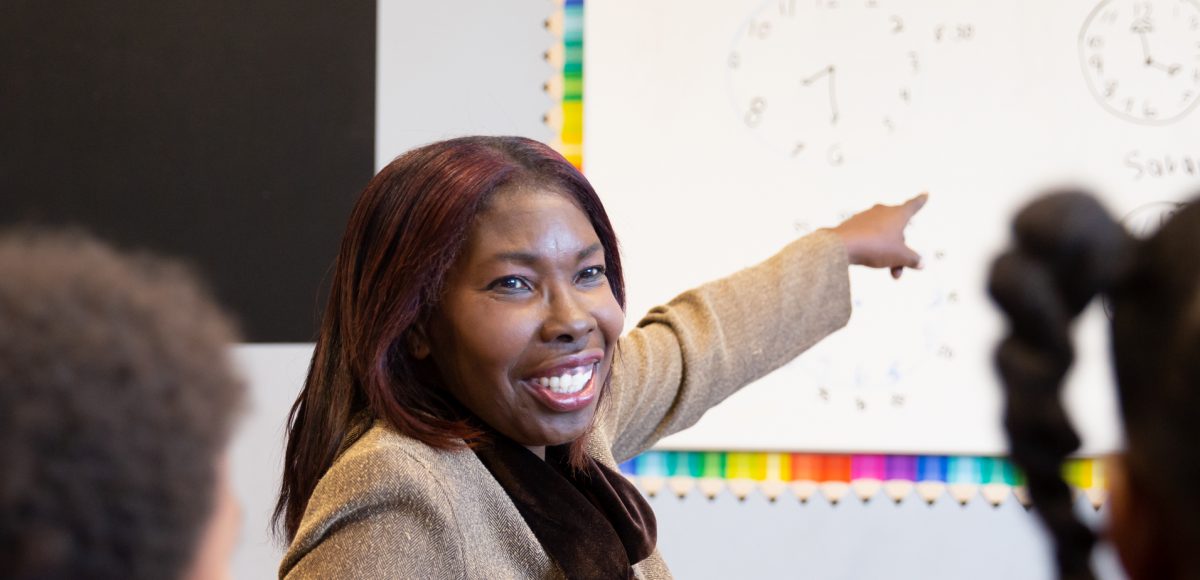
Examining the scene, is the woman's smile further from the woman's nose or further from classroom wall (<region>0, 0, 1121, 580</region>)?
classroom wall (<region>0, 0, 1121, 580</region>)

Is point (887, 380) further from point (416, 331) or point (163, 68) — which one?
point (163, 68)

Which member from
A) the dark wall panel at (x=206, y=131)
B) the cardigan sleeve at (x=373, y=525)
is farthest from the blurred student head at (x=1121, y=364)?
the dark wall panel at (x=206, y=131)

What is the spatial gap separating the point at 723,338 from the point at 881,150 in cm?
55

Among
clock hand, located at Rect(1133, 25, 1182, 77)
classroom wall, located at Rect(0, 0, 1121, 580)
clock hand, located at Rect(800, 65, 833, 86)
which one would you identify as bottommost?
classroom wall, located at Rect(0, 0, 1121, 580)

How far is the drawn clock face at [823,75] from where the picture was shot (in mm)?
1979

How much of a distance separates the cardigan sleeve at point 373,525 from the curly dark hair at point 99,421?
1.73ft

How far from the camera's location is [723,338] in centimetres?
161

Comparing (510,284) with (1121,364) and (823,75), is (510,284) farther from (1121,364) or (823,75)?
(823,75)

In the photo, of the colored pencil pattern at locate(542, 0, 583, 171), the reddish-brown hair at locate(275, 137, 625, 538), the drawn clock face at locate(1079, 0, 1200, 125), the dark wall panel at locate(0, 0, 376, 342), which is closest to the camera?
the reddish-brown hair at locate(275, 137, 625, 538)

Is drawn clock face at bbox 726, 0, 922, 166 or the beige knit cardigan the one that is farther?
drawn clock face at bbox 726, 0, 922, 166

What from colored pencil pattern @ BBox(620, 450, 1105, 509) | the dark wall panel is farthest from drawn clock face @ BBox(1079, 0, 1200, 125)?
the dark wall panel

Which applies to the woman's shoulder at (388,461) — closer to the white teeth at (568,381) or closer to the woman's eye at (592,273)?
the white teeth at (568,381)

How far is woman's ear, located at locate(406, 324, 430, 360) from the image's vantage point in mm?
1247

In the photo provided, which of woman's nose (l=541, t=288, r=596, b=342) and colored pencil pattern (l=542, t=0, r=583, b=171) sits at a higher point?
colored pencil pattern (l=542, t=0, r=583, b=171)
